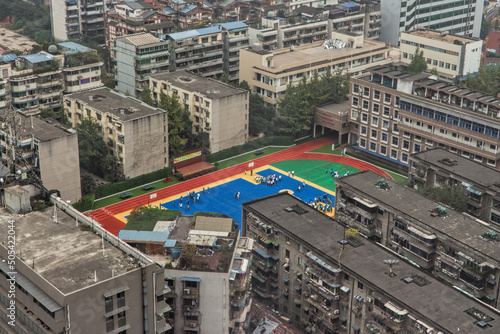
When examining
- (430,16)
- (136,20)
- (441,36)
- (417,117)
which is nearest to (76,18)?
(136,20)

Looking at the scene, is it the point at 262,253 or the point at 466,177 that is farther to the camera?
the point at 466,177

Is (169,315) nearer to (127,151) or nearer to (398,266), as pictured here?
(398,266)

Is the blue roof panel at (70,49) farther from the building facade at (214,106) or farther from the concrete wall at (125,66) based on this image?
the building facade at (214,106)

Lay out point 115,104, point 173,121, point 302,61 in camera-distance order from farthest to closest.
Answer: point 302,61
point 173,121
point 115,104

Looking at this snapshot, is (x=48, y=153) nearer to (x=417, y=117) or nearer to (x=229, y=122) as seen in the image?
(x=229, y=122)

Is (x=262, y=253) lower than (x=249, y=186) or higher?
higher

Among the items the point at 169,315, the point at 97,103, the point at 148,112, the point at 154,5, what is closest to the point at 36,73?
the point at 97,103

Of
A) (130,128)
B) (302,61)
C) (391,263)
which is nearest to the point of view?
(391,263)
